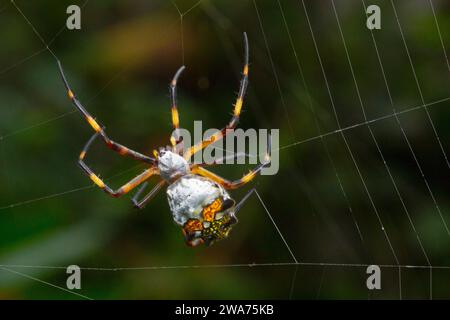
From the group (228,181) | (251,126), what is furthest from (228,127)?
(251,126)

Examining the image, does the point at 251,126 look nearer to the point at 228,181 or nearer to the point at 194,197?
the point at 228,181

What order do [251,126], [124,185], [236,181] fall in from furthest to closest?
[251,126] < [124,185] < [236,181]

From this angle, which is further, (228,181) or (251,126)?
(251,126)

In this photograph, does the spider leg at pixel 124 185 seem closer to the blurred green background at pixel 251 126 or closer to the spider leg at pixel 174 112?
the spider leg at pixel 174 112

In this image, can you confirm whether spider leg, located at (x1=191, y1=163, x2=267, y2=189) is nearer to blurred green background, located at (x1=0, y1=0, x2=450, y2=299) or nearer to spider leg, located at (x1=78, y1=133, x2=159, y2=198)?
spider leg, located at (x1=78, y1=133, x2=159, y2=198)

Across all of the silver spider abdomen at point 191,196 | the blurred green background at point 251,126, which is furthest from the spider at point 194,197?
the blurred green background at point 251,126

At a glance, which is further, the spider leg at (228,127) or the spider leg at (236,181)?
the spider leg at (228,127)

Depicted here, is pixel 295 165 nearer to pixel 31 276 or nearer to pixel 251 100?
pixel 251 100
